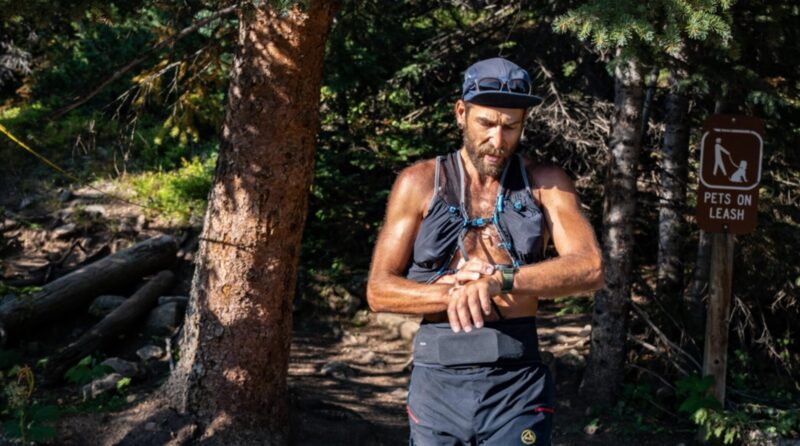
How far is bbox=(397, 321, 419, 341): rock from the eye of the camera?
10.6 m

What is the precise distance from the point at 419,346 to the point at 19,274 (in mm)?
8993

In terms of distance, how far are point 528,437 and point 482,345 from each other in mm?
379

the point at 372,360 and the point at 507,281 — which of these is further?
the point at 372,360

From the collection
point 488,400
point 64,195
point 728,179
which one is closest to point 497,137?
point 488,400

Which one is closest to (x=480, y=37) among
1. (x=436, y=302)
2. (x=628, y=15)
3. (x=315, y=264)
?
(x=315, y=264)

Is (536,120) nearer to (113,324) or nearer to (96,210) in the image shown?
(113,324)

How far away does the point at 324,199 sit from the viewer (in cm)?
1095

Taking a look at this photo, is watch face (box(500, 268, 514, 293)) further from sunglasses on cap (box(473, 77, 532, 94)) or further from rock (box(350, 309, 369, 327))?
rock (box(350, 309, 369, 327))

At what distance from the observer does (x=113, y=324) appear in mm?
9391

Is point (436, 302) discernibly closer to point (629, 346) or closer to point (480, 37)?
point (629, 346)

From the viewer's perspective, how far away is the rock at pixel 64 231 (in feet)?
39.8

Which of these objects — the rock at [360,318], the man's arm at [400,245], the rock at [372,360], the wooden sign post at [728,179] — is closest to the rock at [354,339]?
the rock at [360,318]

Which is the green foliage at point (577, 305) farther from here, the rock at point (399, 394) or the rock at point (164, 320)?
the rock at point (164, 320)

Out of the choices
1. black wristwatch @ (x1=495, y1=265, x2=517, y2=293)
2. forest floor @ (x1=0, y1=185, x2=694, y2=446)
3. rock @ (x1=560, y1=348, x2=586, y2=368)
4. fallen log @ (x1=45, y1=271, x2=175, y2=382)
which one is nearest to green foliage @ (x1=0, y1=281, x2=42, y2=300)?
forest floor @ (x1=0, y1=185, x2=694, y2=446)
